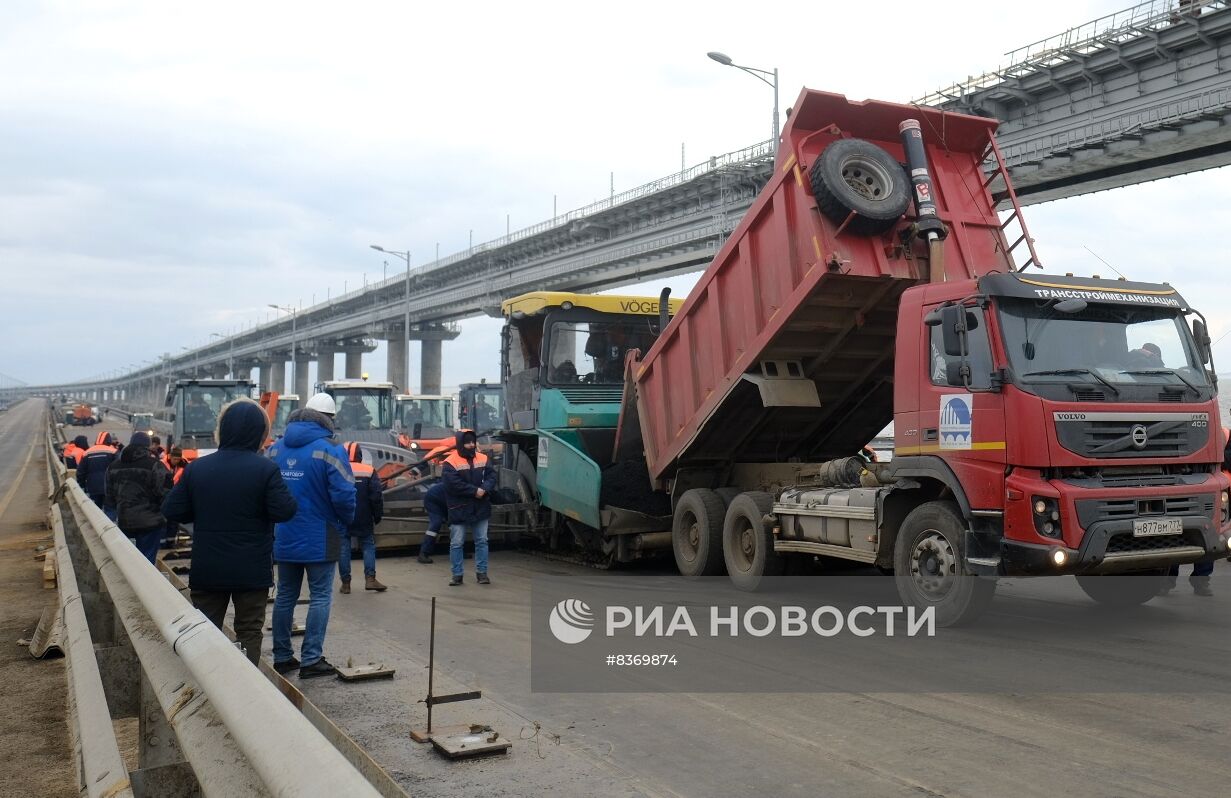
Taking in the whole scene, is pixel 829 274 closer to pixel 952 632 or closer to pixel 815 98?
pixel 815 98

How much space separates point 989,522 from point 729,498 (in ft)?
11.6

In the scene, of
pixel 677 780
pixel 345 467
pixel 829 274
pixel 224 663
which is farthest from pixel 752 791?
pixel 829 274

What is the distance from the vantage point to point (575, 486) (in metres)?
10.9

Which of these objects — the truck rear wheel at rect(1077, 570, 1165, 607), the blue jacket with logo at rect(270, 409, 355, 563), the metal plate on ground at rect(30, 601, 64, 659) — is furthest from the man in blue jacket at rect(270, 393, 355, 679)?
the truck rear wheel at rect(1077, 570, 1165, 607)

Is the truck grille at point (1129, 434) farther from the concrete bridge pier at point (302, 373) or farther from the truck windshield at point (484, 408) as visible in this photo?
the concrete bridge pier at point (302, 373)

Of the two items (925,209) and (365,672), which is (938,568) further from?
(365,672)

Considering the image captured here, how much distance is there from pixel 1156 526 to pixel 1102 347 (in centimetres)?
128

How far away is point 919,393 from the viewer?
738cm

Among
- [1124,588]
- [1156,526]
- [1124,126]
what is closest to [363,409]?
[1124,588]

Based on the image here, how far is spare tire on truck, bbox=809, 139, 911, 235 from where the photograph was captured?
785 cm

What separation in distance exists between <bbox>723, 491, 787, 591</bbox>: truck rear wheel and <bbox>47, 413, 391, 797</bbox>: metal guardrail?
18.5 feet

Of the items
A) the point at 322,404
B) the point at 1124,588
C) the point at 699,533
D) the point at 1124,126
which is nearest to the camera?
the point at 322,404

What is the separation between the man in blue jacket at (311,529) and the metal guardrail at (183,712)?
3.35 ft

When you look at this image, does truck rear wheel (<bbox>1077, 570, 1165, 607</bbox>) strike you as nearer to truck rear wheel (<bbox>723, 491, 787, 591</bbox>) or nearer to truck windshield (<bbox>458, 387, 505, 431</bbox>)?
truck rear wheel (<bbox>723, 491, 787, 591</bbox>)
